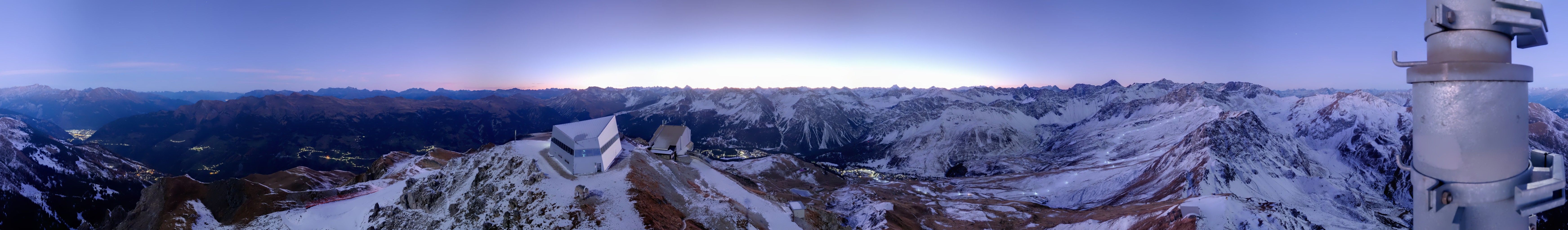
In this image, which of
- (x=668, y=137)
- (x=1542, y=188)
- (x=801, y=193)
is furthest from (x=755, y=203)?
(x=1542, y=188)

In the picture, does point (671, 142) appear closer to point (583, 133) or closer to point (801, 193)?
point (801, 193)

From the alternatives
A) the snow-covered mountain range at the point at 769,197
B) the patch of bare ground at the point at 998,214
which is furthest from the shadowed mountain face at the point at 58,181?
the patch of bare ground at the point at 998,214

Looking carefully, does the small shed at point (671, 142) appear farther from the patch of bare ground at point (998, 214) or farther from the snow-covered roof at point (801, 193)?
the patch of bare ground at point (998, 214)

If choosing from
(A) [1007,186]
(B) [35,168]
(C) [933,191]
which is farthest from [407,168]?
(B) [35,168]

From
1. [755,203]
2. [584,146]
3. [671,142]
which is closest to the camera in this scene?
[584,146]

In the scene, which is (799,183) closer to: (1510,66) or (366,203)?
(366,203)

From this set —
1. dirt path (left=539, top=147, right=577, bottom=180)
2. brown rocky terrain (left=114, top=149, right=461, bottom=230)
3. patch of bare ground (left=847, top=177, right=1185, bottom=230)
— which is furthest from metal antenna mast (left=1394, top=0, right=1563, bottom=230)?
brown rocky terrain (left=114, top=149, right=461, bottom=230)

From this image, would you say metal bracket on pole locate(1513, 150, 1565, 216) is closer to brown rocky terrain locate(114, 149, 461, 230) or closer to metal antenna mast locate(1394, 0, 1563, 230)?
metal antenna mast locate(1394, 0, 1563, 230)
